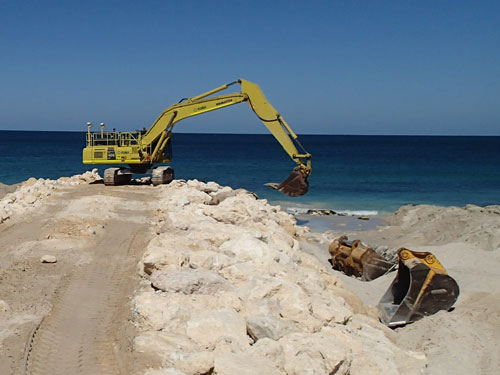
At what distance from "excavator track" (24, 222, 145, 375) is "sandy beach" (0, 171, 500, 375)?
0.02 m

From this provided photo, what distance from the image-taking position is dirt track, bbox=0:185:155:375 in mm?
6288

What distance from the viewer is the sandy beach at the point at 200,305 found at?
622cm

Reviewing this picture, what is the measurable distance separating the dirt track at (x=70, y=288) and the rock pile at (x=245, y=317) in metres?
0.46

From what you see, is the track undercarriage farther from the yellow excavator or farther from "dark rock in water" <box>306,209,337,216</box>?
"dark rock in water" <box>306,209,337,216</box>

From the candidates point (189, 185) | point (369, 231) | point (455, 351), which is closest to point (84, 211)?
point (189, 185)

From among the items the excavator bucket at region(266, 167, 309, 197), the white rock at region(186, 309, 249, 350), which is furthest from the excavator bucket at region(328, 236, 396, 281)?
the white rock at region(186, 309, 249, 350)

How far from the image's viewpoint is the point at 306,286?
8992 millimetres

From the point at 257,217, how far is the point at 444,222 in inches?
344

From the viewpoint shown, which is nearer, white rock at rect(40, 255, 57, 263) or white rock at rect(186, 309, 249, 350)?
white rock at rect(186, 309, 249, 350)

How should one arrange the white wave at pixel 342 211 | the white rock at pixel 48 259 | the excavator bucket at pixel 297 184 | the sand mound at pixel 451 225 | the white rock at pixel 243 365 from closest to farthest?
the white rock at pixel 243 365
the white rock at pixel 48 259
the sand mound at pixel 451 225
the excavator bucket at pixel 297 184
the white wave at pixel 342 211

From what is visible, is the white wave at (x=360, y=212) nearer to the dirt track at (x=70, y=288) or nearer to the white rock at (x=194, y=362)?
the dirt track at (x=70, y=288)

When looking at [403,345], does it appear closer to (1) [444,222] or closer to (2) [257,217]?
(2) [257,217]

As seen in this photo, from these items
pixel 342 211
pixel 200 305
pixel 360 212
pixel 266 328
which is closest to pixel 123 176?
pixel 342 211

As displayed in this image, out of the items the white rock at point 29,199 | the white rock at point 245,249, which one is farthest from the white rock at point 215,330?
the white rock at point 29,199
